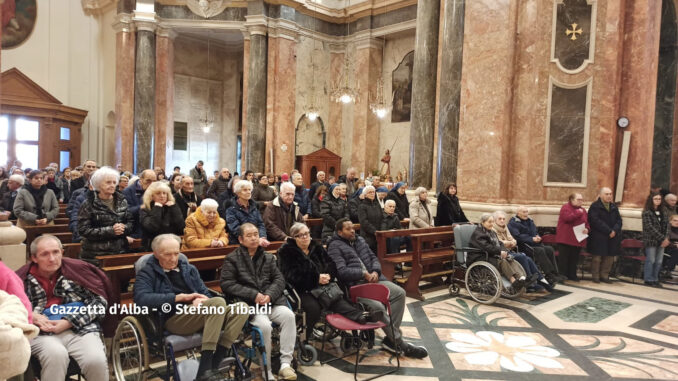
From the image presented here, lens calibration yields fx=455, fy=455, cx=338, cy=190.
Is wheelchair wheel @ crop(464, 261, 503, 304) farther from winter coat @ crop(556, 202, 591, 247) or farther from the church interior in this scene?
Result: winter coat @ crop(556, 202, 591, 247)

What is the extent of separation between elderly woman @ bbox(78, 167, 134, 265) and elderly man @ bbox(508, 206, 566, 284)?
18.5 feet

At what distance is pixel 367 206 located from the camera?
23.0 feet

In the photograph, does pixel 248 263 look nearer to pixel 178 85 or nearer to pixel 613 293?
pixel 613 293

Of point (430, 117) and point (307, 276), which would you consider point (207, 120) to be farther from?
point (307, 276)

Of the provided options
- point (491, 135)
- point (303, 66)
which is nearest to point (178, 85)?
point (303, 66)

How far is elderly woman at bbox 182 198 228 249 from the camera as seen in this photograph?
495 cm

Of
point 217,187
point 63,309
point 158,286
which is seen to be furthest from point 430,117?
point 63,309

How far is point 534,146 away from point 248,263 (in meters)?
6.52

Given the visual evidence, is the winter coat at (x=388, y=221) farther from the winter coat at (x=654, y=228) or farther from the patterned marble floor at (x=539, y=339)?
the winter coat at (x=654, y=228)

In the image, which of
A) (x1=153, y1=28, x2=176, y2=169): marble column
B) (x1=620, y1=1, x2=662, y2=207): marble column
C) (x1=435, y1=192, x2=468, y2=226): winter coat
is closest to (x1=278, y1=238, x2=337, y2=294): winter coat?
(x1=435, y1=192, x2=468, y2=226): winter coat

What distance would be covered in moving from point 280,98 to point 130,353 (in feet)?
41.8

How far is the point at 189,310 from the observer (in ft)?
11.3

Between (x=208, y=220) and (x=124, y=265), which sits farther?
(x=208, y=220)

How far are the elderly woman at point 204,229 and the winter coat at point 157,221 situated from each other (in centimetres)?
17
